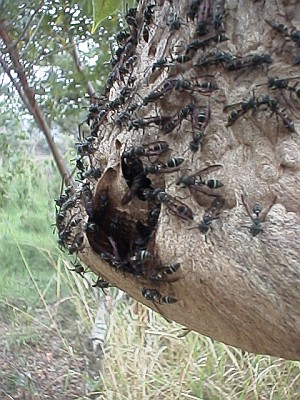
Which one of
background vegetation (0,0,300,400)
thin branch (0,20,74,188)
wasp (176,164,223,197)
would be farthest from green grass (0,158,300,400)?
wasp (176,164,223,197)

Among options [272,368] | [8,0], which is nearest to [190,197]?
[8,0]

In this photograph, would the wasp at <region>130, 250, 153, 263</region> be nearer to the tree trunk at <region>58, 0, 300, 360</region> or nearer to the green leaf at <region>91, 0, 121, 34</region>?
the tree trunk at <region>58, 0, 300, 360</region>

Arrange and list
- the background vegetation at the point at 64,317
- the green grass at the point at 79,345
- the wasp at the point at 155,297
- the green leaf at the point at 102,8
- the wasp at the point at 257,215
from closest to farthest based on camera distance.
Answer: the wasp at the point at 257,215 → the wasp at the point at 155,297 → the green leaf at the point at 102,8 → the background vegetation at the point at 64,317 → the green grass at the point at 79,345

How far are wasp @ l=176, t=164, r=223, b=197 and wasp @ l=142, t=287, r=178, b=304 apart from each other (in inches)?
5.0

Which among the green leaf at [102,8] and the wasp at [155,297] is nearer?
the wasp at [155,297]

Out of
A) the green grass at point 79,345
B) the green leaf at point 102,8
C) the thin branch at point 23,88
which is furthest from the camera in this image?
the green grass at point 79,345

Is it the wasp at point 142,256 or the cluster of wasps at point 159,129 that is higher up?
the cluster of wasps at point 159,129

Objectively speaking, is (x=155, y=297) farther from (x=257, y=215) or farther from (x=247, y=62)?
(x=247, y=62)

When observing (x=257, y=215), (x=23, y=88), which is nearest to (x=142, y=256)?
(x=257, y=215)

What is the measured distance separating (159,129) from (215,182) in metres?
0.12

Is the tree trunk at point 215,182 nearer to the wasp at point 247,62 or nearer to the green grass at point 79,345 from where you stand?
the wasp at point 247,62

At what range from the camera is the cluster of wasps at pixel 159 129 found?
0.74 m

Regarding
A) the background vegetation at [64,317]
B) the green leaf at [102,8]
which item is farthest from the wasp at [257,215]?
the background vegetation at [64,317]

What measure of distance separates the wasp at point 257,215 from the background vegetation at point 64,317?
112 cm
